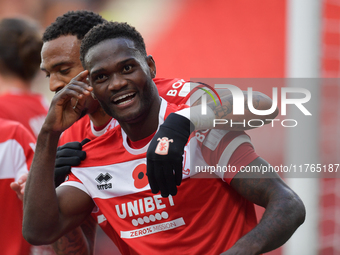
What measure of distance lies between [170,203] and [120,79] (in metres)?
0.58

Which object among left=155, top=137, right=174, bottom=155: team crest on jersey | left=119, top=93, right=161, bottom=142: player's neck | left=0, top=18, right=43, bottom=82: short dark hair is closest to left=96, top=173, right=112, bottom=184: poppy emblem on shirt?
left=119, top=93, right=161, bottom=142: player's neck

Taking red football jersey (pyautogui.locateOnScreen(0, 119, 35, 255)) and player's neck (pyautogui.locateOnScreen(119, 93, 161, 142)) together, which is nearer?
player's neck (pyautogui.locateOnScreen(119, 93, 161, 142))

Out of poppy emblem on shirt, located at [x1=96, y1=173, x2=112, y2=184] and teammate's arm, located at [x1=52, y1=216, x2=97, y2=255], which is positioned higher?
poppy emblem on shirt, located at [x1=96, y1=173, x2=112, y2=184]

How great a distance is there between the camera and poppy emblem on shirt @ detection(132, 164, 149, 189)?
1.87 metres

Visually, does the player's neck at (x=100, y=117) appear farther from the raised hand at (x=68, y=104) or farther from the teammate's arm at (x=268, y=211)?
the teammate's arm at (x=268, y=211)

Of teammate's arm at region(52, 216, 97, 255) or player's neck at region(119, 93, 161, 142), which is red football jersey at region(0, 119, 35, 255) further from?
player's neck at region(119, 93, 161, 142)

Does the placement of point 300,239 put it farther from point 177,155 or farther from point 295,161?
point 177,155

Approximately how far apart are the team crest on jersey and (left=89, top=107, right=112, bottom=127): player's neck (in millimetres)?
802

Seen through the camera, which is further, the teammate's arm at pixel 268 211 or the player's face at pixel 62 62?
the player's face at pixel 62 62

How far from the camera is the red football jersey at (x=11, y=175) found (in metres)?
2.43

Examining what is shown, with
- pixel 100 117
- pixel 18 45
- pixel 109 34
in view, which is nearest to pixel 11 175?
pixel 100 117

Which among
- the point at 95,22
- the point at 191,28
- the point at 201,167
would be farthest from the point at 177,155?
the point at 191,28

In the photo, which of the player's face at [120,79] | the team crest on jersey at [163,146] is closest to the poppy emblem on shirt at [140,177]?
the player's face at [120,79]

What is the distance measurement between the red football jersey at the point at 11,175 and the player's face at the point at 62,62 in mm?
442
